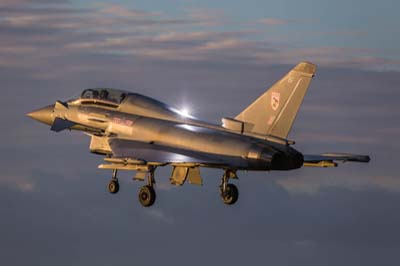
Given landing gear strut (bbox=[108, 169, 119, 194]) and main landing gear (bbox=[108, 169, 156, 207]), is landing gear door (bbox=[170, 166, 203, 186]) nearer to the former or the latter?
main landing gear (bbox=[108, 169, 156, 207])

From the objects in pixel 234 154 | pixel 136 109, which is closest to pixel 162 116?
pixel 136 109

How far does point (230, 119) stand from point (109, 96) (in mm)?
7866

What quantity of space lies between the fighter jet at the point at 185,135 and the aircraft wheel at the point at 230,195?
1.7 inches

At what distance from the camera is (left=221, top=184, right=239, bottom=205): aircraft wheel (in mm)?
64812

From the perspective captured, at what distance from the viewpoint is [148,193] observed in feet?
218

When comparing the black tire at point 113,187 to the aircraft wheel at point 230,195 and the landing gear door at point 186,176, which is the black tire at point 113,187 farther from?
the aircraft wheel at point 230,195

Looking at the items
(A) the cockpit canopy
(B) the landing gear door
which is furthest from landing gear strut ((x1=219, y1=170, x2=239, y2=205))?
(A) the cockpit canopy

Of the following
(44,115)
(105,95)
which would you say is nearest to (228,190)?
(105,95)

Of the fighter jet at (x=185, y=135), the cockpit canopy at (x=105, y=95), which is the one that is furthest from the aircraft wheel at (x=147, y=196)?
the cockpit canopy at (x=105, y=95)

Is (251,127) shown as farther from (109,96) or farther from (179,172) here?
(109,96)

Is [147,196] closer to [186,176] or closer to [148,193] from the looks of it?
[148,193]

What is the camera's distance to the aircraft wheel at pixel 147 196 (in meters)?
66.4

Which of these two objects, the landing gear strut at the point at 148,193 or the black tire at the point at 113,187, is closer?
the landing gear strut at the point at 148,193

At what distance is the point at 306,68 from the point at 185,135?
6338mm
